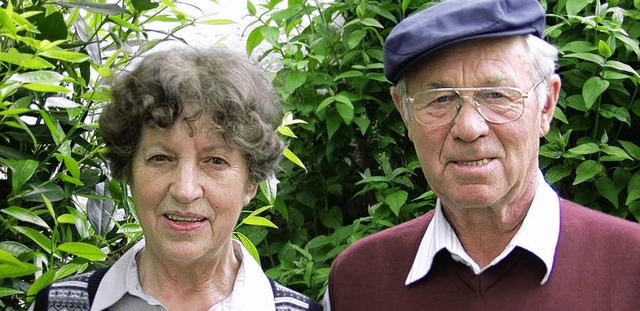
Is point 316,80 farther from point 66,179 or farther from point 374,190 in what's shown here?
point 66,179

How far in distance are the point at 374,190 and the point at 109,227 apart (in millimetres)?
1132

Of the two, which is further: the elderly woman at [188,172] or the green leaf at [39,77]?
the elderly woman at [188,172]

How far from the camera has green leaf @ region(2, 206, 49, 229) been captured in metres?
2.40

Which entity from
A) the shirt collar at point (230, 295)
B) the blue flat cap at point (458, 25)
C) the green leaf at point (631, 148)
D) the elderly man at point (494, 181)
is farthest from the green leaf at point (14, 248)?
the green leaf at point (631, 148)

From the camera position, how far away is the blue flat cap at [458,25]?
2.29 meters

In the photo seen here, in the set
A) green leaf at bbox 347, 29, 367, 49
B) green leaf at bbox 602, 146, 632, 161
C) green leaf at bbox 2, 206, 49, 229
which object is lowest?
green leaf at bbox 602, 146, 632, 161

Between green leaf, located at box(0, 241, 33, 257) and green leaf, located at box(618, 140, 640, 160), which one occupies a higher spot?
green leaf, located at box(0, 241, 33, 257)

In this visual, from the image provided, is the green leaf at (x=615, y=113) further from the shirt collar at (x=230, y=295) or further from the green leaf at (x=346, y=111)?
the shirt collar at (x=230, y=295)

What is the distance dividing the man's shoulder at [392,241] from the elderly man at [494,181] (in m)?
0.11

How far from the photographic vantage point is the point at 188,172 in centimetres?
236

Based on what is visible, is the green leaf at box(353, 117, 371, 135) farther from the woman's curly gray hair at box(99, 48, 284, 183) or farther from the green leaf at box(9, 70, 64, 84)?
the green leaf at box(9, 70, 64, 84)

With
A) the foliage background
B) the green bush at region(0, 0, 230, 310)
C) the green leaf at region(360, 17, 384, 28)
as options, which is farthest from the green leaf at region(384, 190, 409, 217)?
the green bush at region(0, 0, 230, 310)

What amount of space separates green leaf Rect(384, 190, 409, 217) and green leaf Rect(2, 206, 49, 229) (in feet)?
4.02

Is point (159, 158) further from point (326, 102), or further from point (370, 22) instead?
point (370, 22)
